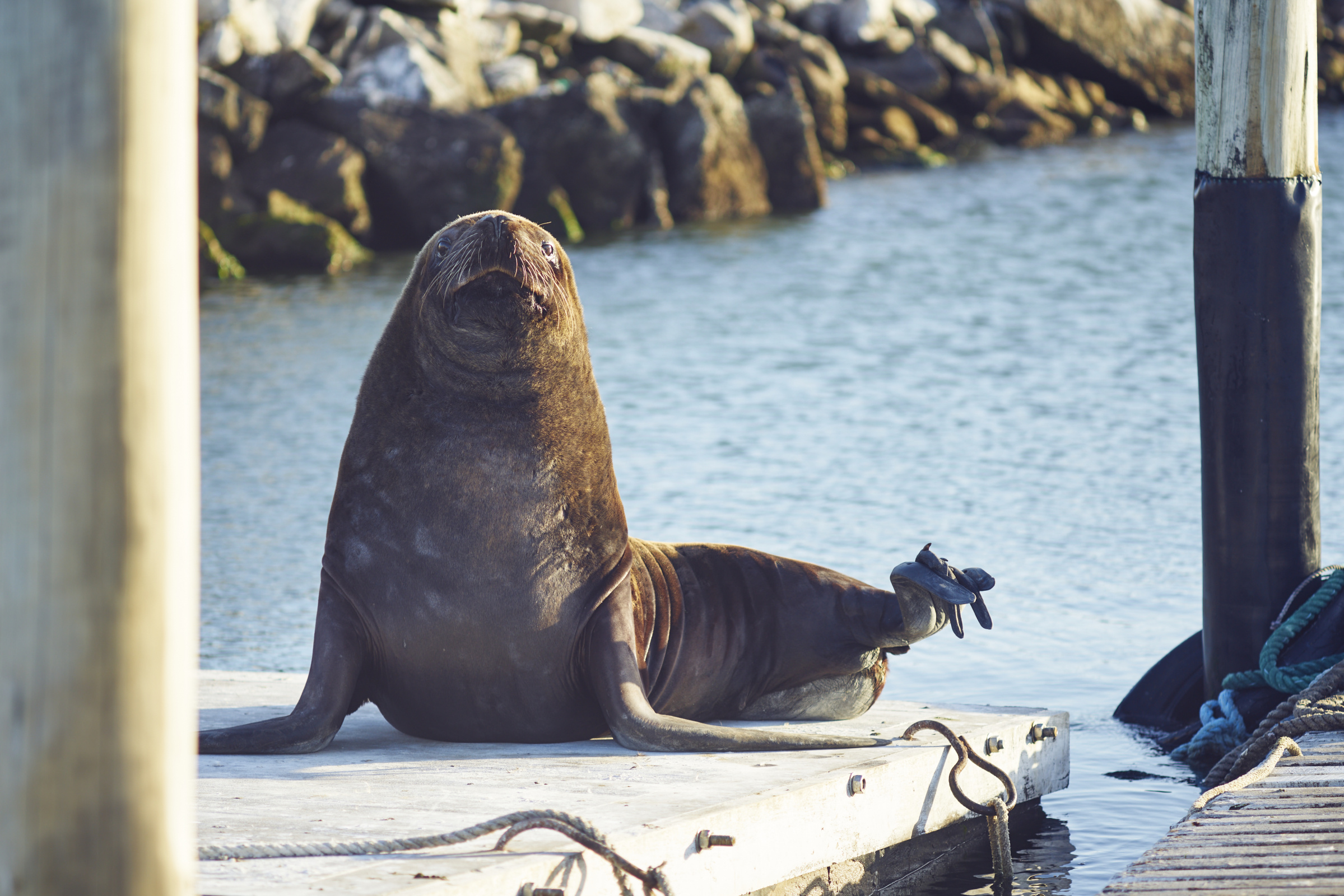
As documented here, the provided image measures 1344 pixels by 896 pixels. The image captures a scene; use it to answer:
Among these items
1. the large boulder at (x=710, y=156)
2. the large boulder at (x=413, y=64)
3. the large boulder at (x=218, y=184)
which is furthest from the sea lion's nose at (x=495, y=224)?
the large boulder at (x=710, y=156)

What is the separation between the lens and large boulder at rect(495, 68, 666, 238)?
25297mm

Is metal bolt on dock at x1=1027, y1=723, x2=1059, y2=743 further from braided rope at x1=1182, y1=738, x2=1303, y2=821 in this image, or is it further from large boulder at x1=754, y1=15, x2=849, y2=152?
large boulder at x1=754, y1=15, x2=849, y2=152

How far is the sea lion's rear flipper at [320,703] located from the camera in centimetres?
469

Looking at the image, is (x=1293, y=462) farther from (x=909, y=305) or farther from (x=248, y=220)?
(x=248, y=220)

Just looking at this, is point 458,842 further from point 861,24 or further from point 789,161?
point 861,24

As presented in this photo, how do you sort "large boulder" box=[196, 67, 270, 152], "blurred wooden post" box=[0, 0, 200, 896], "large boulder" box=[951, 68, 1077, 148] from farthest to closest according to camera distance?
"large boulder" box=[951, 68, 1077, 148], "large boulder" box=[196, 67, 270, 152], "blurred wooden post" box=[0, 0, 200, 896]

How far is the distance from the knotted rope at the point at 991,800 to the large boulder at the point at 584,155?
2036 centimetres

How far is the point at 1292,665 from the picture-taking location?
6.12 m

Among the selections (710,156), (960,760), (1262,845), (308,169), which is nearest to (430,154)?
(308,169)

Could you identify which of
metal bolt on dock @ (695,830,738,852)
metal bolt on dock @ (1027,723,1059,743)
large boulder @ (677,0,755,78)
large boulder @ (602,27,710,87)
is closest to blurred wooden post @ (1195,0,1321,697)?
metal bolt on dock @ (1027,723,1059,743)

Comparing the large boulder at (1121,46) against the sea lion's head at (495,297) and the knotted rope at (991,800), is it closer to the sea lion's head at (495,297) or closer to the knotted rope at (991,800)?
the knotted rope at (991,800)

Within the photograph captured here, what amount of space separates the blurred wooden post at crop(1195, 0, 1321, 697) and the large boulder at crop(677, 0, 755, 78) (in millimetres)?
26089

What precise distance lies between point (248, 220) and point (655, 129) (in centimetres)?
688

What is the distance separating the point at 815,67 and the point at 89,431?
107 ft
